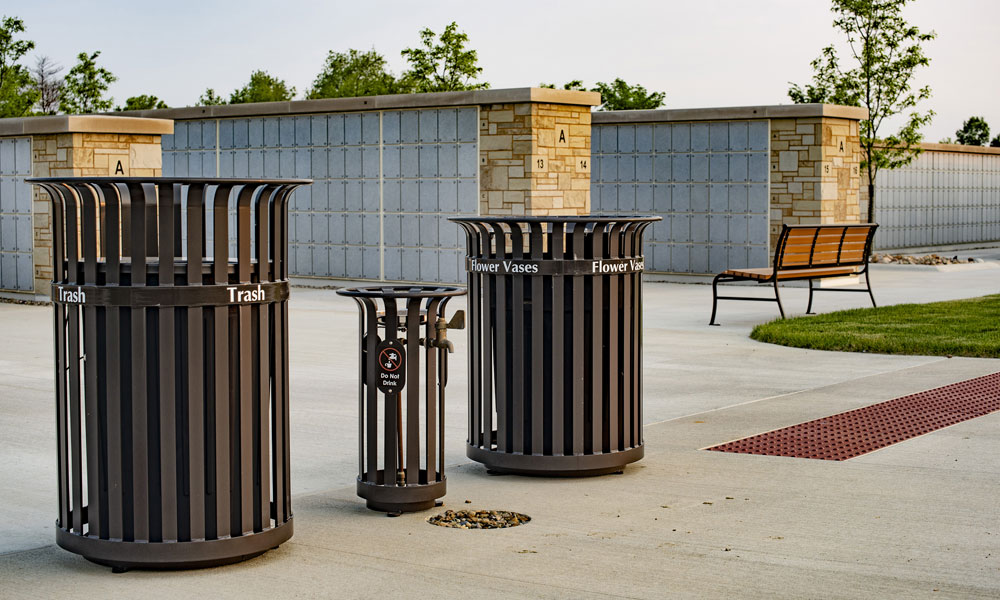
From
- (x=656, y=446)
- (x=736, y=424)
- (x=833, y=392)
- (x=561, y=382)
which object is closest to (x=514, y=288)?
(x=561, y=382)

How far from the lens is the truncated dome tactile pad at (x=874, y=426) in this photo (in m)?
6.60

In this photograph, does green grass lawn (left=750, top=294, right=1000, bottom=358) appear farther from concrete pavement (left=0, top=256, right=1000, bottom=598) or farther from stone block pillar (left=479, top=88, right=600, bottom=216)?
stone block pillar (left=479, top=88, right=600, bottom=216)

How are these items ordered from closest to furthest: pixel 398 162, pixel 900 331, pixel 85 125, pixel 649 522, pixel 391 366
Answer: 1. pixel 649 522
2. pixel 391 366
3. pixel 900 331
4. pixel 85 125
5. pixel 398 162

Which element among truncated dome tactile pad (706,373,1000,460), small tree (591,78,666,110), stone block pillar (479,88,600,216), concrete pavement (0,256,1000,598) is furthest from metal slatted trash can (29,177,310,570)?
small tree (591,78,666,110)

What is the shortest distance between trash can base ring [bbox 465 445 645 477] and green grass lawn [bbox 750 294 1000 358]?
5273 millimetres

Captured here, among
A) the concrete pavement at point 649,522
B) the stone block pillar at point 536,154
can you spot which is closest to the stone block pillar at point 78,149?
the stone block pillar at point 536,154

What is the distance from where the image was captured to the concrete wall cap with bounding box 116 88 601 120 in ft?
56.0

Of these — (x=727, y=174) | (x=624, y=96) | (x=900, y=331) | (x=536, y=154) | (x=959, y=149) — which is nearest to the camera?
(x=900, y=331)

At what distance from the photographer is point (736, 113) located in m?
19.3

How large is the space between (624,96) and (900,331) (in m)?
34.1

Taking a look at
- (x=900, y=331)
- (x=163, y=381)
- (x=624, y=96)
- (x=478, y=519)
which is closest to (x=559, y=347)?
(x=478, y=519)

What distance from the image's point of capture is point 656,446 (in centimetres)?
677

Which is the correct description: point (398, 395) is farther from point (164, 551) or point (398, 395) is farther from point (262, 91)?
point (262, 91)

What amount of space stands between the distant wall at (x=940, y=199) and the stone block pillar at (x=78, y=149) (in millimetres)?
16663
